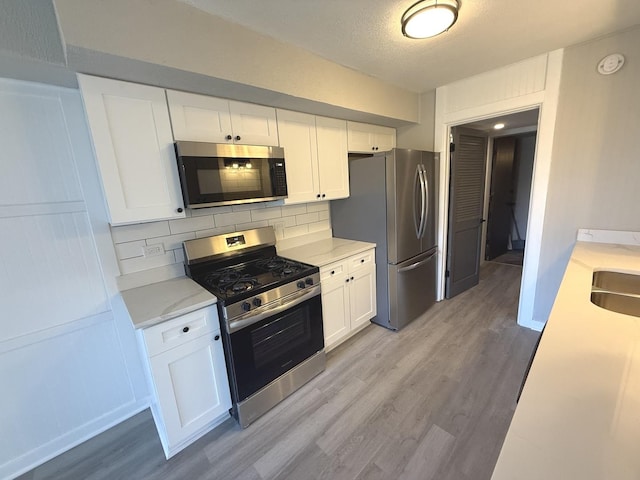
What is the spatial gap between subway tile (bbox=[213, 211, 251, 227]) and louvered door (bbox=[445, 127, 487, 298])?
2.26 metres

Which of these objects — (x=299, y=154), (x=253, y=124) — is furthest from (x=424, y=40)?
(x=253, y=124)

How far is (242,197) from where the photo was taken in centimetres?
192

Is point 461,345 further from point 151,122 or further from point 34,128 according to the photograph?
point 34,128

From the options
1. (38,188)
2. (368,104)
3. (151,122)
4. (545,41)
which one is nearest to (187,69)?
(151,122)

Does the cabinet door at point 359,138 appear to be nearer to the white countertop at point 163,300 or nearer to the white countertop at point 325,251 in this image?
the white countertop at point 325,251

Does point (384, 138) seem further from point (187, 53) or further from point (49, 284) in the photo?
point (49, 284)

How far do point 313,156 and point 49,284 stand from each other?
2.00 metres

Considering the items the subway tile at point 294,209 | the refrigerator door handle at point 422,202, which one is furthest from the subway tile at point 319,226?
the refrigerator door handle at point 422,202

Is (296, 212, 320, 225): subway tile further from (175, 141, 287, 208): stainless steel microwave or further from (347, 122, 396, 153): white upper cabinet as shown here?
(347, 122, 396, 153): white upper cabinet

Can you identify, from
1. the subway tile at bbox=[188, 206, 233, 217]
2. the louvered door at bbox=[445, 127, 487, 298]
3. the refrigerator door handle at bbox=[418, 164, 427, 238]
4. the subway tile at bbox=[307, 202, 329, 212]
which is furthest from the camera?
the louvered door at bbox=[445, 127, 487, 298]

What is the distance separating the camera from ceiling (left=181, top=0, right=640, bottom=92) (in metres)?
1.46

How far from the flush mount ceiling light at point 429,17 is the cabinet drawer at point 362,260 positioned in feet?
5.42

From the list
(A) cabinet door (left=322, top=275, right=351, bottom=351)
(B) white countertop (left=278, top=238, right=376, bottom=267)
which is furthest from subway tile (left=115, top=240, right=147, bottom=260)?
(A) cabinet door (left=322, top=275, right=351, bottom=351)

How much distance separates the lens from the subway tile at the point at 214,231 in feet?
6.86
